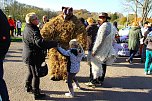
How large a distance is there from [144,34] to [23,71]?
5189mm

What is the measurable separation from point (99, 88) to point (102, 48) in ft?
3.36

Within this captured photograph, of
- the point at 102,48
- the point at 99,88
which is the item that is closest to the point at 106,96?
the point at 99,88

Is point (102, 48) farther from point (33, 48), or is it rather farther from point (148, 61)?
point (148, 61)

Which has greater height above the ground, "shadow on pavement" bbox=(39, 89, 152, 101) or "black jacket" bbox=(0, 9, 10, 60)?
"black jacket" bbox=(0, 9, 10, 60)

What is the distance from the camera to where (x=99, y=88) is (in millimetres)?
7973

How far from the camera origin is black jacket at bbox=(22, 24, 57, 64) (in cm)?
641

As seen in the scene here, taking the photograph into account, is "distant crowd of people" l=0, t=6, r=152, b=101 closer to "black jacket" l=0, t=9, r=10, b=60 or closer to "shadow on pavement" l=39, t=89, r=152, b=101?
"black jacket" l=0, t=9, r=10, b=60

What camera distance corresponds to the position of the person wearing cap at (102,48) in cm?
780

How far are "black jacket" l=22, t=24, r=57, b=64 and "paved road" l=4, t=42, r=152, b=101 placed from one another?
Result: 0.87 m

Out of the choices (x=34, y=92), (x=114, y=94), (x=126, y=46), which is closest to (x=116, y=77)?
(x=114, y=94)

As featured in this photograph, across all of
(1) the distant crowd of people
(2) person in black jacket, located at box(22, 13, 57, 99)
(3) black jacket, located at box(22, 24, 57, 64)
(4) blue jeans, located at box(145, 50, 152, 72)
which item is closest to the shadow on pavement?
(1) the distant crowd of people

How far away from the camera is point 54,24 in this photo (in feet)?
25.7

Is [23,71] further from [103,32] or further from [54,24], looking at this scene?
[103,32]

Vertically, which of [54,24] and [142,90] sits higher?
[54,24]
